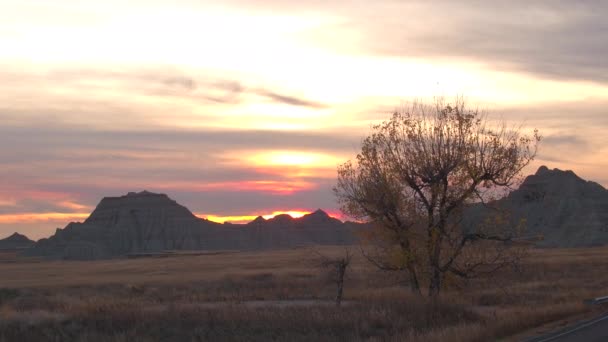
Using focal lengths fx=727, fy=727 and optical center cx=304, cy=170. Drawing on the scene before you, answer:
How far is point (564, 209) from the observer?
16375 cm

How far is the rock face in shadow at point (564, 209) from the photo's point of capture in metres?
150

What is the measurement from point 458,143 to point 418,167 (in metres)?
2.04

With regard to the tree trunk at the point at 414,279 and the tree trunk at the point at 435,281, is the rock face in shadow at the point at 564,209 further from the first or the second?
the tree trunk at the point at 435,281

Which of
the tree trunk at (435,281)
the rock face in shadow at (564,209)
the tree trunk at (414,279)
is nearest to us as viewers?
the tree trunk at (435,281)

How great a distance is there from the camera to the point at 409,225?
32.8 m

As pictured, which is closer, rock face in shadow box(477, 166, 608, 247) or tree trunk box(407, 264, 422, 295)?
tree trunk box(407, 264, 422, 295)

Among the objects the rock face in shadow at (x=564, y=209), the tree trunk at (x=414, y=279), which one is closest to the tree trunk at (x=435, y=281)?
the tree trunk at (x=414, y=279)

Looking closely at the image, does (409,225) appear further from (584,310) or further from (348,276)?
(348,276)

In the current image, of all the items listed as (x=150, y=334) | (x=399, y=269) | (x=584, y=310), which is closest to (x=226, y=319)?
(x=150, y=334)

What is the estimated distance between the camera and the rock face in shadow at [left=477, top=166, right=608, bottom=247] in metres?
150

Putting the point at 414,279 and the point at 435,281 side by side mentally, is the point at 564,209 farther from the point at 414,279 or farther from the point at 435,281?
the point at 435,281

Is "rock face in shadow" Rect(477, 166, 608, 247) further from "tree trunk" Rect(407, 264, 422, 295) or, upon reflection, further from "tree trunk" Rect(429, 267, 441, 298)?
"tree trunk" Rect(429, 267, 441, 298)

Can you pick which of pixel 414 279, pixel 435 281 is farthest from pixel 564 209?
pixel 435 281

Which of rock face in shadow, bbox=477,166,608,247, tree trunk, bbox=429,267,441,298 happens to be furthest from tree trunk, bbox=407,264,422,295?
rock face in shadow, bbox=477,166,608,247
